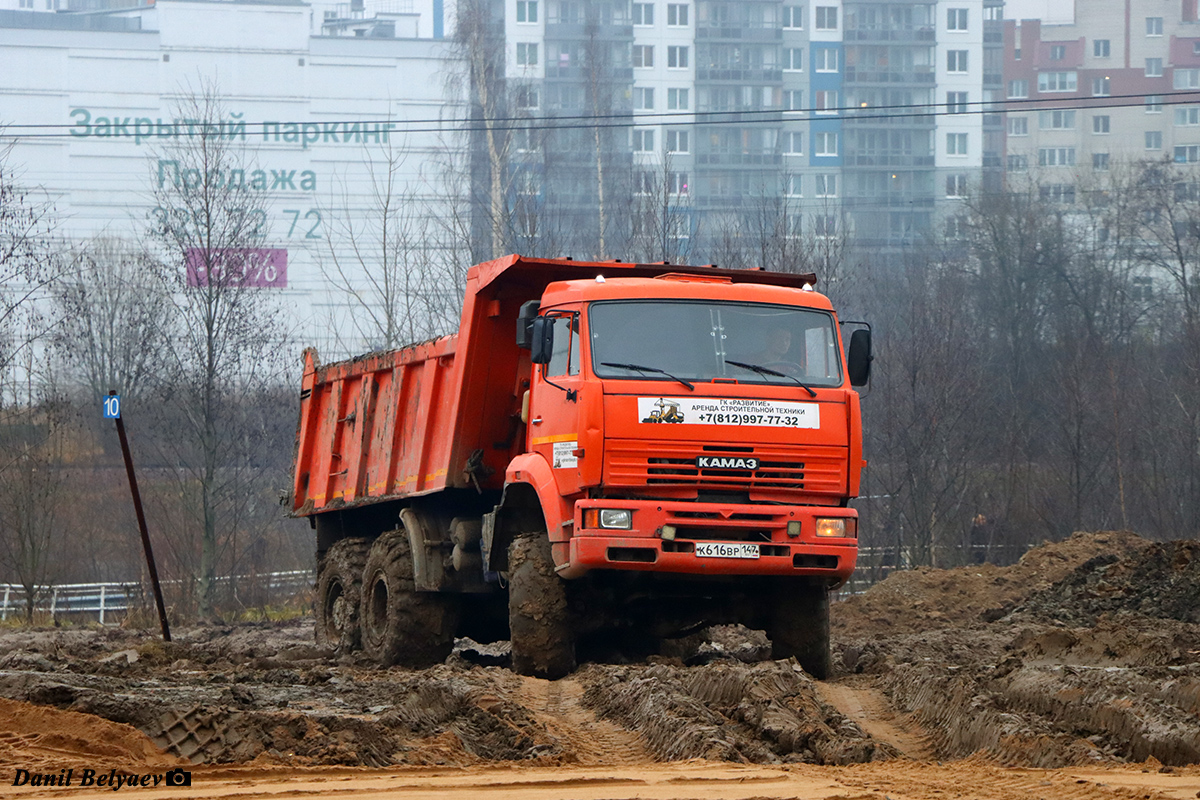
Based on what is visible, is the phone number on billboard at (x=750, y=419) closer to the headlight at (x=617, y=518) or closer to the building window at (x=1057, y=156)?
the headlight at (x=617, y=518)

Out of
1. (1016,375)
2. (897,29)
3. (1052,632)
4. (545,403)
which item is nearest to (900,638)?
(1052,632)

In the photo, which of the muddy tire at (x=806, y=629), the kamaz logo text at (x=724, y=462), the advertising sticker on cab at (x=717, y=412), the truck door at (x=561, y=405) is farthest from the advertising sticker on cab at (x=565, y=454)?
the muddy tire at (x=806, y=629)

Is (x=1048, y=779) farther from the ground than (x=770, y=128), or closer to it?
closer to it

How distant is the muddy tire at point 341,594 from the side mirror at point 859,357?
617 centimetres

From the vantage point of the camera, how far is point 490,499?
42.7ft

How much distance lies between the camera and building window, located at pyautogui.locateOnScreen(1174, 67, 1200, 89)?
98875mm

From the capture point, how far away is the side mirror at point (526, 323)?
11.2 meters

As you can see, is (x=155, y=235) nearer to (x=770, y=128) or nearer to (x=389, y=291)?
(x=389, y=291)

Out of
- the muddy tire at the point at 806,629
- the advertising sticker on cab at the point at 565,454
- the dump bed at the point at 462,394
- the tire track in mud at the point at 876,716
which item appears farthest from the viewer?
the dump bed at the point at 462,394

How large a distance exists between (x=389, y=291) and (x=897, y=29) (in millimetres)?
71755

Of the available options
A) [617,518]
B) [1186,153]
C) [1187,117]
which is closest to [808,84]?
[1187,117]

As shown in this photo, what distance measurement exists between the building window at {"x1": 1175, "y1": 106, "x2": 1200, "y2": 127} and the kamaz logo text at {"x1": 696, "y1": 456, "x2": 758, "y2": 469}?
309ft

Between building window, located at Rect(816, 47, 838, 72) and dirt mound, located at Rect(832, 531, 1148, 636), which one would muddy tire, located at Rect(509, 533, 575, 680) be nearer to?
dirt mound, located at Rect(832, 531, 1148, 636)

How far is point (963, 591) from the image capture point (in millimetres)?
21562
